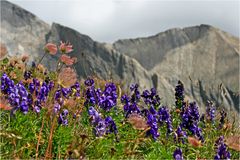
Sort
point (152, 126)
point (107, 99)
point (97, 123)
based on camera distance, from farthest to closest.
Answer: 1. point (107, 99)
2. point (152, 126)
3. point (97, 123)

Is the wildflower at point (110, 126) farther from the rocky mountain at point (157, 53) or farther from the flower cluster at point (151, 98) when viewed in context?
the rocky mountain at point (157, 53)

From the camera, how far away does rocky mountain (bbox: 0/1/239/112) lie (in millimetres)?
33844

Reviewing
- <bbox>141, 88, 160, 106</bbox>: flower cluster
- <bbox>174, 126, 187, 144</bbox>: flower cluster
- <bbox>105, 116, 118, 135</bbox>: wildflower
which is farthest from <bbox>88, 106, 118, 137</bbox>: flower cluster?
<bbox>141, 88, 160, 106</bbox>: flower cluster

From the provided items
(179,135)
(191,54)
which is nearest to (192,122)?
(179,135)

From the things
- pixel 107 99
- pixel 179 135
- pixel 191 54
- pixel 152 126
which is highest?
pixel 191 54

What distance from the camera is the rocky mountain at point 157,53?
33.8 meters

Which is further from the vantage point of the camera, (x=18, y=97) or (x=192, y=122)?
(x=192, y=122)

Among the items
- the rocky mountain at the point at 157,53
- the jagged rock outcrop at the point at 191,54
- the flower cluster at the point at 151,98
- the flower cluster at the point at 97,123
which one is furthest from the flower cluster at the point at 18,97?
the jagged rock outcrop at the point at 191,54

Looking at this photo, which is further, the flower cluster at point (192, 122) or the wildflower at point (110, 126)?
the flower cluster at point (192, 122)

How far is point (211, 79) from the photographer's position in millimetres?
40094

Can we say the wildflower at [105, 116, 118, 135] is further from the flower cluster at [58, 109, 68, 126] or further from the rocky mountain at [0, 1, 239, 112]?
the rocky mountain at [0, 1, 239, 112]

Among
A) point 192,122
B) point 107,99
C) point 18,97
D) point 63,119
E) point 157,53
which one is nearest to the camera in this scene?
point 18,97

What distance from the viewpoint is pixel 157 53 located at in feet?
139

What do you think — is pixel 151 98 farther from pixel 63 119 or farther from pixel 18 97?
pixel 18 97
